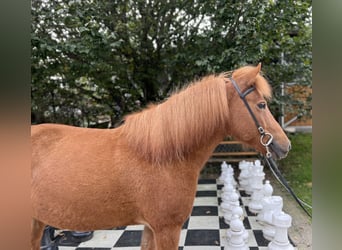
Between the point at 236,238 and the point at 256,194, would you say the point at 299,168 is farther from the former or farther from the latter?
the point at 236,238

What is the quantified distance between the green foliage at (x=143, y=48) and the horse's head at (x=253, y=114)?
1.41 m

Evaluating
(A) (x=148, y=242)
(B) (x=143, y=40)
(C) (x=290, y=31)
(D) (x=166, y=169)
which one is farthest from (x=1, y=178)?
(C) (x=290, y=31)

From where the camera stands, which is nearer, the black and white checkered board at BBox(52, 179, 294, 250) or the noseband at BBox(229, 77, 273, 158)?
the noseband at BBox(229, 77, 273, 158)

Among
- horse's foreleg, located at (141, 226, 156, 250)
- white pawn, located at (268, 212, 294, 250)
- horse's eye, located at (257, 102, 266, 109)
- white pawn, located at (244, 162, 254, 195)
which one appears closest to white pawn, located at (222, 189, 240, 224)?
white pawn, located at (268, 212, 294, 250)

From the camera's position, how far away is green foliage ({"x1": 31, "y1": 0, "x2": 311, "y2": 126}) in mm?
2492

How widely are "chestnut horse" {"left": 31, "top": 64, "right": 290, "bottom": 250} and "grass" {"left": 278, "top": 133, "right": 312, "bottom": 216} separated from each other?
2306 mm

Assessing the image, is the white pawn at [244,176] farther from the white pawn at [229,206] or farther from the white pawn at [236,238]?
the white pawn at [236,238]

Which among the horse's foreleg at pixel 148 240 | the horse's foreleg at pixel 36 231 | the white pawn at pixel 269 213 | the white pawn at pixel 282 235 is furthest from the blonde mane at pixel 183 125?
the white pawn at pixel 269 213

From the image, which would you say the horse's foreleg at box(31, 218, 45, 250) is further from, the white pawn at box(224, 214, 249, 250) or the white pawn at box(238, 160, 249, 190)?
the white pawn at box(238, 160, 249, 190)

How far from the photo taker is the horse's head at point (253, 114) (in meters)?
1.17

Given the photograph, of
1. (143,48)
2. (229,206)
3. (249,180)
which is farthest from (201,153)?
(143,48)

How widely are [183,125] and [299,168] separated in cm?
375

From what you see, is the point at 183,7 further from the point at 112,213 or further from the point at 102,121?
the point at 112,213

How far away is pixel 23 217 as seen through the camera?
396mm
